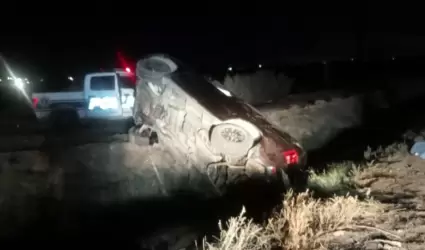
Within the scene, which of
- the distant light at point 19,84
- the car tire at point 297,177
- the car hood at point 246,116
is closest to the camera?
the car tire at point 297,177

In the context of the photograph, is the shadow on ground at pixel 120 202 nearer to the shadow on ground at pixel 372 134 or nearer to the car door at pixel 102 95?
the shadow on ground at pixel 372 134

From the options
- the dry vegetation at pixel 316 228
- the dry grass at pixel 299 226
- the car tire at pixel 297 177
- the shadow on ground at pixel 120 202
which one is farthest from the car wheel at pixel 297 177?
the dry grass at pixel 299 226

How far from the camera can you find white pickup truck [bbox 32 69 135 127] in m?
16.5

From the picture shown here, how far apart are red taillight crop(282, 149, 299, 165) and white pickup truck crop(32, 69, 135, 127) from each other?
7.47 m

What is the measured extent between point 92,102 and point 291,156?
8.28 meters

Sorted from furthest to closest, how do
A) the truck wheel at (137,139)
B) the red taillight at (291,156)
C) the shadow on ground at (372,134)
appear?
the shadow on ground at (372,134) → the truck wheel at (137,139) → the red taillight at (291,156)

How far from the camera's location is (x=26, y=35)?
167 ft

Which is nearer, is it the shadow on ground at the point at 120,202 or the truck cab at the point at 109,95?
the shadow on ground at the point at 120,202

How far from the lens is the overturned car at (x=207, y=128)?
9.94 metres

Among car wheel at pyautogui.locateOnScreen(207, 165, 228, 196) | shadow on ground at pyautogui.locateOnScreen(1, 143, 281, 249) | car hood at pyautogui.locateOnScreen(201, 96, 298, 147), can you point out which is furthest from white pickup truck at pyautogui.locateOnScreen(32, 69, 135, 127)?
car wheel at pyautogui.locateOnScreen(207, 165, 228, 196)

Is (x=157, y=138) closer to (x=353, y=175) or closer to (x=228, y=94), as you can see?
(x=228, y=94)

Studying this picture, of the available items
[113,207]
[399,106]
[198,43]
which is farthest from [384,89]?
[198,43]

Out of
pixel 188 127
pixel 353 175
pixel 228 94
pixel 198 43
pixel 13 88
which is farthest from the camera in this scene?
pixel 198 43

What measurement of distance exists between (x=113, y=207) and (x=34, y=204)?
1526 millimetres
